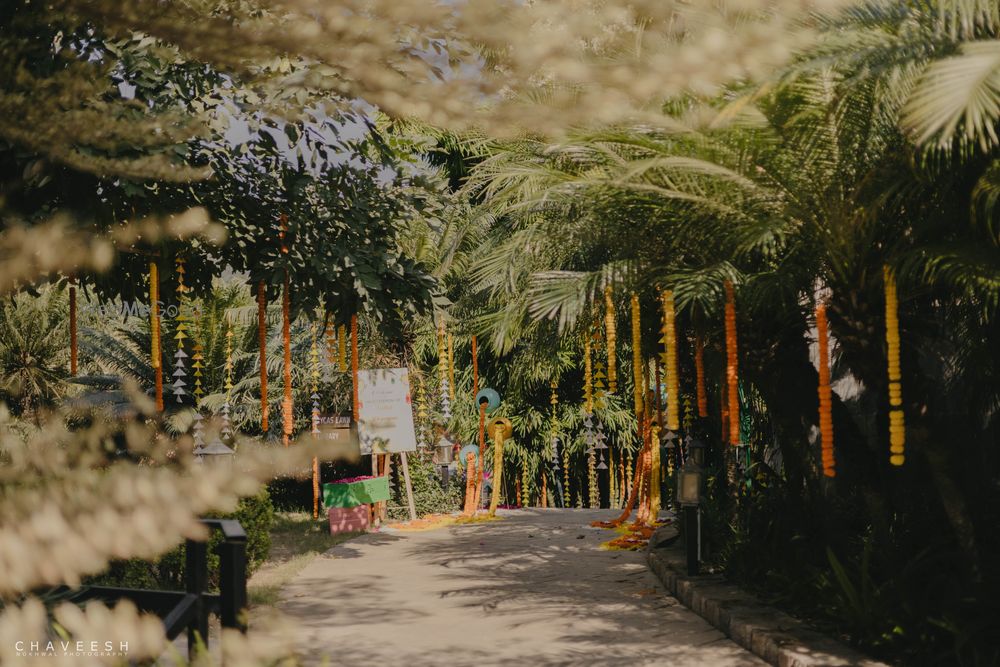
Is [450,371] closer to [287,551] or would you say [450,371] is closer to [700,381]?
[287,551]

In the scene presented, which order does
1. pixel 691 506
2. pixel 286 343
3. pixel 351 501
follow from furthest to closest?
pixel 351 501, pixel 286 343, pixel 691 506

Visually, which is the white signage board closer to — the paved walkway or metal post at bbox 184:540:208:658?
the paved walkway

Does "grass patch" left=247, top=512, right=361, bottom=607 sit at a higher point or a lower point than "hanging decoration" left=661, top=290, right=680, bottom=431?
lower

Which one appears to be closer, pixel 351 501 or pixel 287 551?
pixel 287 551

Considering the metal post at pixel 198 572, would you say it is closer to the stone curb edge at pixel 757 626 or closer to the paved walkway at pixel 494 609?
the paved walkway at pixel 494 609

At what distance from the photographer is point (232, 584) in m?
3.46

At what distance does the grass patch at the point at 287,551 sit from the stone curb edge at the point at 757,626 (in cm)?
403

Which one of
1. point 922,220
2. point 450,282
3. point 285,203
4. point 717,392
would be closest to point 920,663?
point 922,220

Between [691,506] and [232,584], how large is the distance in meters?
7.29

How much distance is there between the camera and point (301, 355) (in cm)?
2283

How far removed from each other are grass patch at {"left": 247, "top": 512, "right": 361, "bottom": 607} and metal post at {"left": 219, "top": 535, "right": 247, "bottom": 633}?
19.2ft

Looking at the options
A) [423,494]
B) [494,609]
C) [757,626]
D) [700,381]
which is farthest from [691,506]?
[423,494]

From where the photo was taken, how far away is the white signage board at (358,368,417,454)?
17.9 m

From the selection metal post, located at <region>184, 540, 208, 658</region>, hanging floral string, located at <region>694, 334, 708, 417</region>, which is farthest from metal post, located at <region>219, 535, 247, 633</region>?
hanging floral string, located at <region>694, 334, 708, 417</region>
